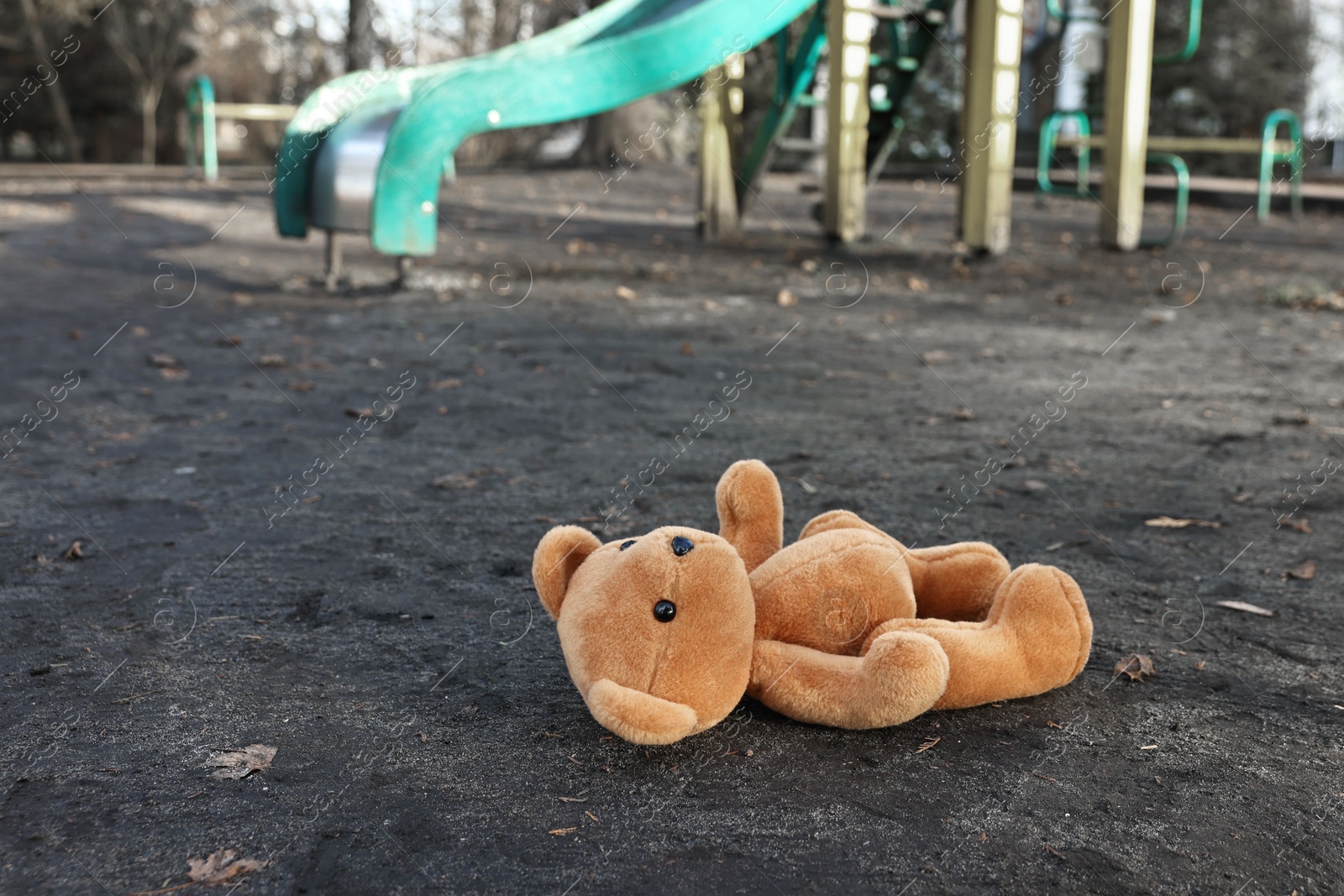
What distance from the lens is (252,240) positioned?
369 inches

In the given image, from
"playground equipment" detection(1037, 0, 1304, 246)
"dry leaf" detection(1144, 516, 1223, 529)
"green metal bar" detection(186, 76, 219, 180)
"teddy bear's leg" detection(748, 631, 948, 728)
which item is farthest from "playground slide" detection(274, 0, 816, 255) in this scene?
"green metal bar" detection(186, 76, 219, 180)

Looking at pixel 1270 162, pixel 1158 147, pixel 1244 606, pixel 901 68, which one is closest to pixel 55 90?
pixel 901 68

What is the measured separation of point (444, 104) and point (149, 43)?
1783cm

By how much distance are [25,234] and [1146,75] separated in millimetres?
8625

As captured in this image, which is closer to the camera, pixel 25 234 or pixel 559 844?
pixel 559 844

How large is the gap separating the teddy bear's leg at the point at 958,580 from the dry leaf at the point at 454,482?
1.59 metres

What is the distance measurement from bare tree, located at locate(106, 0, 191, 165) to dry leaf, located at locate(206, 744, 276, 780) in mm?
21757

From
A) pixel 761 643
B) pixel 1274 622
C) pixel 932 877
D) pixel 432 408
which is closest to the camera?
pixel 932 877

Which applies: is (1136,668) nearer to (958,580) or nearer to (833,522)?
(958,580)

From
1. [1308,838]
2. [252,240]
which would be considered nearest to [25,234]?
[252,240]

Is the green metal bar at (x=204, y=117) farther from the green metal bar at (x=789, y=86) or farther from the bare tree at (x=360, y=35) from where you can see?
the green metal bar at (x=789, y=86)

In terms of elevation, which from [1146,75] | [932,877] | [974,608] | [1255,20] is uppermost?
[1255,20]

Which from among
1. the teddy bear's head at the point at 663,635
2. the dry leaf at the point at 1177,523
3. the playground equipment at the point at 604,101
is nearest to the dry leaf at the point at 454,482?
the teddy bear's head at the point at 663,635

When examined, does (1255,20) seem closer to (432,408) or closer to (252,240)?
(252,240)
